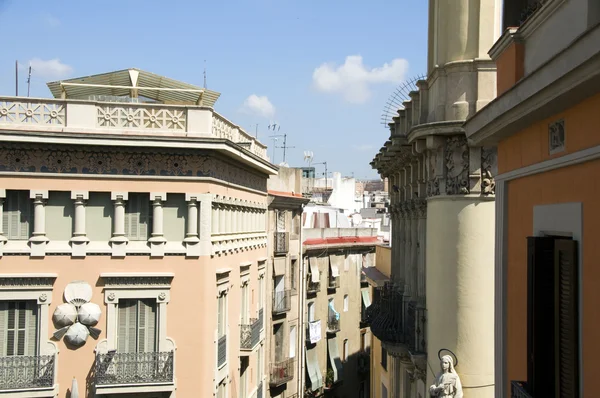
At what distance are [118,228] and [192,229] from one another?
196cm

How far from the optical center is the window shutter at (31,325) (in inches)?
830

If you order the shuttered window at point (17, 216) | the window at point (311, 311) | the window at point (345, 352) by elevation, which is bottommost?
the window at point (345, 352)

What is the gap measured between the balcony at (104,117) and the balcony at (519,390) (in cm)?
1450

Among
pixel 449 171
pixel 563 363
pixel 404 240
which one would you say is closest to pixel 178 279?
pixel 404 240

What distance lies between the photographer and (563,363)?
24.4 ft

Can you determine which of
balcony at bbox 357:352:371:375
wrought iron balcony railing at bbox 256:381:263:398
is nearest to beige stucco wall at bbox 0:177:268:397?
wrought iron balcony railing at bbox 256:381:263:398

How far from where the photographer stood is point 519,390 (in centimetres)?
823

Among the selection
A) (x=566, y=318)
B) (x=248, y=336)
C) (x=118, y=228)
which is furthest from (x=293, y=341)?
(x=566, y=318)

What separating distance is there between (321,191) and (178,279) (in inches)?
2068

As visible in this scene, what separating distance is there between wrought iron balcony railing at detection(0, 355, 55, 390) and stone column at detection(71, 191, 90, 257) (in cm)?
Result: 284

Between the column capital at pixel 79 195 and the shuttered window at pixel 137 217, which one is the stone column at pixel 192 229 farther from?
the column capital at pixel 79 195

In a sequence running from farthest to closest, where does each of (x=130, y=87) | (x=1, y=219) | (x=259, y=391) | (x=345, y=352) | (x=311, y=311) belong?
(x=345, y=352) → (x=311, y=311) → (x=259, y=391) → (x=130, y=87) → (x=1, y=219)

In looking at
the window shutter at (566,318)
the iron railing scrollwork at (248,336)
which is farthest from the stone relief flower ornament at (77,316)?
the window shutter at (566,318)

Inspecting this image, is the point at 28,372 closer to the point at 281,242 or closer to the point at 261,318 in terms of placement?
the point at 261,318
